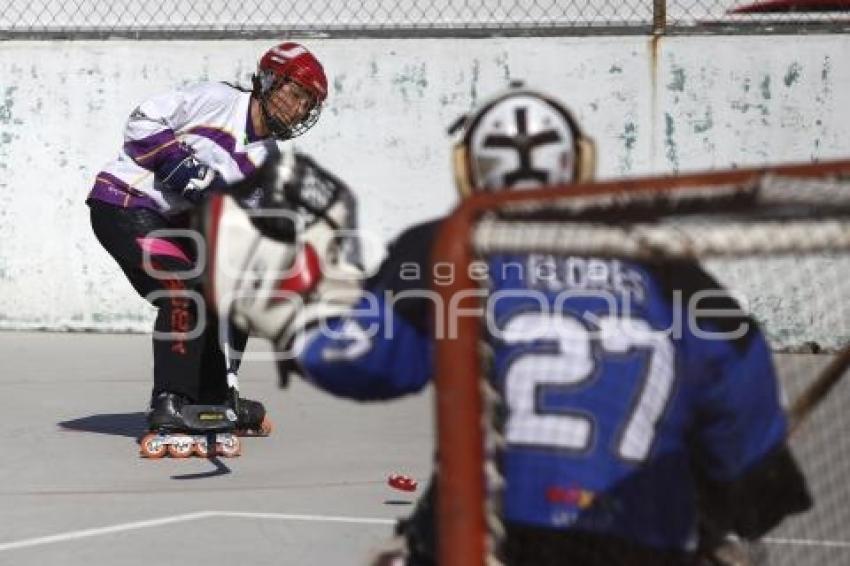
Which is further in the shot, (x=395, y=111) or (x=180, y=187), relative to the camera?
(x=395, y=111)

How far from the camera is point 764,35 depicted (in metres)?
10.2

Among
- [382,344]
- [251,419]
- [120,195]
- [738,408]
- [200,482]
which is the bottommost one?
[200,482]

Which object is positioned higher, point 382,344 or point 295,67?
point 295,67

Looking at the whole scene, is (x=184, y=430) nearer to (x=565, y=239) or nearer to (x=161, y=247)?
(x=161, y=247)

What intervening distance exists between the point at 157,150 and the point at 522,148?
Answer: 14.7 ft

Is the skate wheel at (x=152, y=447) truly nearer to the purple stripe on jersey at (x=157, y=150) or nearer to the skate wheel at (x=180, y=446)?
the skate wheel at (x=180, y=446)

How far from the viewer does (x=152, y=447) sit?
24.2 feet

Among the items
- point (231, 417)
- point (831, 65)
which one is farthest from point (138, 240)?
point (831, 65)

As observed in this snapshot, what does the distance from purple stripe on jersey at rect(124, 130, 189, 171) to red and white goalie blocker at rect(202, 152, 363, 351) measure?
422cm

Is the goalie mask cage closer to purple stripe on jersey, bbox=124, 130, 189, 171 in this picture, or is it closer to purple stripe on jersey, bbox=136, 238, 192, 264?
purple stripe on jersey, bbox=124, 130, 189, 171

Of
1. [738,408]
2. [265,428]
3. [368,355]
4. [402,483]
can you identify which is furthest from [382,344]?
[265,428]

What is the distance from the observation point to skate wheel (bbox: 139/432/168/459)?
24.2ft

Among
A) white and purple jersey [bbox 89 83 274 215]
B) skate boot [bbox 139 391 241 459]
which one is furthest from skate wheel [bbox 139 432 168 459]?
white and purple jersey [bbox 89 83 274 215]

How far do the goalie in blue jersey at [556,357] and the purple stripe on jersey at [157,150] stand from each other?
168 inches
